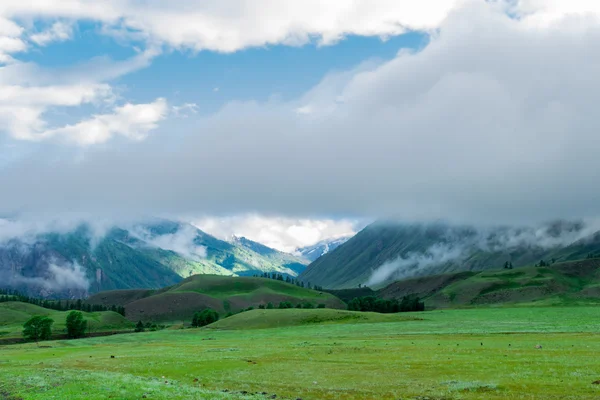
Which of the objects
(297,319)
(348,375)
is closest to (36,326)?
(297,319)

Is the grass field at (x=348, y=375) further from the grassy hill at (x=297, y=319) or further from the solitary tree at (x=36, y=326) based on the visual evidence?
the solitary tree at (x=36, y=326)

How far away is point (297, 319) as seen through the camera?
593 feet

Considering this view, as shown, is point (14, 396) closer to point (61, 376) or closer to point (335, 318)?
point (61, 376)

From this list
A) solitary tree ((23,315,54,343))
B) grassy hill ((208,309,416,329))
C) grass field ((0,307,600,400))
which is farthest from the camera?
solitary tree ((23,315,54,343))

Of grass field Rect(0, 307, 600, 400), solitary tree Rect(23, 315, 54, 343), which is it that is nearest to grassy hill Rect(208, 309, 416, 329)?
solitary tree Rect(23, 315, 54, 343)

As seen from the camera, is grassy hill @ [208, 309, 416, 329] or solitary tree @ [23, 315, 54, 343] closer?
grassy hill @ [208, 309, 416, 329]

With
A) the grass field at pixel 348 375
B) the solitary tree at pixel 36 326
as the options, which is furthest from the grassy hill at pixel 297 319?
→ the grass field at pixel 348 375

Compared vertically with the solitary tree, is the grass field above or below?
above

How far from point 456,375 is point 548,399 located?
12318 millimetres

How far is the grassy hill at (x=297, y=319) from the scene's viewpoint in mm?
174875

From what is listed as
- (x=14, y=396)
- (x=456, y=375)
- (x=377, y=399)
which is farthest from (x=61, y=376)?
(x=456, y=375)

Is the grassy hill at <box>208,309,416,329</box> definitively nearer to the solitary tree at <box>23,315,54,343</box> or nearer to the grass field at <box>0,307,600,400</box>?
the solitary tree at <box>23,315,54,343</box>

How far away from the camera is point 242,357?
70.6 metres

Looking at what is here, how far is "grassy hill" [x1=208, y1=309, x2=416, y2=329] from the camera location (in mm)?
174875
